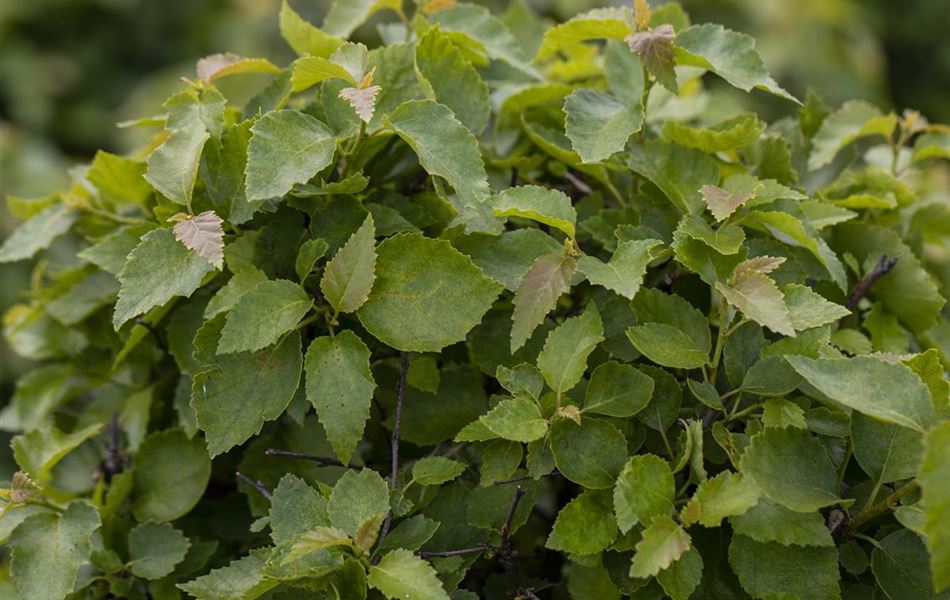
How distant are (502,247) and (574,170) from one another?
0.23m

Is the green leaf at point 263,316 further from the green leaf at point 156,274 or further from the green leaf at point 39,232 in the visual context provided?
the green leaf at point 39,232

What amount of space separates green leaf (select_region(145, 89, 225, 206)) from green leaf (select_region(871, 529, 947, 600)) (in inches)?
21.6

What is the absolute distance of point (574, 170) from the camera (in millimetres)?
912

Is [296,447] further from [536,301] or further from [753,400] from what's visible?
[753,400]

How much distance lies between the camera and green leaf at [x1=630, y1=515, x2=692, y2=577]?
1.87ft

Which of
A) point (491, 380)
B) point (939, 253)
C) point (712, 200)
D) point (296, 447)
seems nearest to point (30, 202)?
point (296, 447)

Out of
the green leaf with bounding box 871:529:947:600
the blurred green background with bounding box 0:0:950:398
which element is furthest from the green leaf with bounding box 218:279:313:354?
the blurred green background with bounding box 0:0:950:398

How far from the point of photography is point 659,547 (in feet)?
1.91

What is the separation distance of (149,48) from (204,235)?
8.29 ft

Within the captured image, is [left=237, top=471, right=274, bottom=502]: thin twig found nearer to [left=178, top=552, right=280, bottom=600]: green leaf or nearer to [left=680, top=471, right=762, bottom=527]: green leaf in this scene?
[left=178, top=552, right=280, bottom=600]: green leaf

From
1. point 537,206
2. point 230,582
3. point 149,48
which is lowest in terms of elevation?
point 149,48

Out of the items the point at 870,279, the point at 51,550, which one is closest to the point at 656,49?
the point at 870,279

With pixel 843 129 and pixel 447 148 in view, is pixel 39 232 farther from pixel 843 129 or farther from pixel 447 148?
pixel 843 129

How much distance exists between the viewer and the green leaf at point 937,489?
0.51 m
